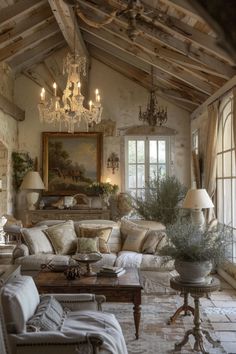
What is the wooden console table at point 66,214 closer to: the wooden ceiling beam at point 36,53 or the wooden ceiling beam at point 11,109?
the wooden ceiling beam at point 11,109

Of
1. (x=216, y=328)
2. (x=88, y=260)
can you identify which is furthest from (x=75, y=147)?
(x=216, y=328)

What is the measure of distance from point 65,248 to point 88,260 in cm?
169

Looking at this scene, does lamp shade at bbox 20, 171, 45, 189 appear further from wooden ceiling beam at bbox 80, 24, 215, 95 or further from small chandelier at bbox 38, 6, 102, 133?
wooden ceiling beam at bbox 80, 24, 215, 95

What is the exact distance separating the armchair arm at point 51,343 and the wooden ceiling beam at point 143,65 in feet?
21.9

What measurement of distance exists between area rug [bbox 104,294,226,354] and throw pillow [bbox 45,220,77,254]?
1313mm

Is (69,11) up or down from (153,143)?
up

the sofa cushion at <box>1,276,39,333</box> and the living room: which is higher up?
the living room

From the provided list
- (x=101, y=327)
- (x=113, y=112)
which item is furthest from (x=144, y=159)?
(x=101, y=327)

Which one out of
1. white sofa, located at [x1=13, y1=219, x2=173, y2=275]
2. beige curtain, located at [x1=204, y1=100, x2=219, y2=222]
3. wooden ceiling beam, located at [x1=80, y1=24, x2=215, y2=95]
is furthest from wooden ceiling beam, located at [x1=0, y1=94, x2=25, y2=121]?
beige curtain, located at [x1=204, y1=100, x2=219, y2=222]

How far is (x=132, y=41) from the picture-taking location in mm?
5031

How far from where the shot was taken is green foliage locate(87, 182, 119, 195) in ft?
32.8

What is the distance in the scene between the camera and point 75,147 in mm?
10578

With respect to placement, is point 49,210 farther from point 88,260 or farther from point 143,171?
point 88,260

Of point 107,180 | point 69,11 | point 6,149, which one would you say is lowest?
point 107,180
